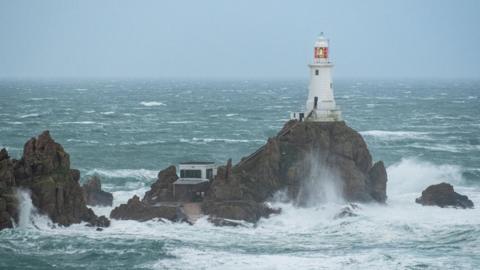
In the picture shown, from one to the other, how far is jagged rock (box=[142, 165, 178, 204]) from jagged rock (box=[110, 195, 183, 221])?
308 cm

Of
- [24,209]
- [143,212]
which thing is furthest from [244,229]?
[24,209]

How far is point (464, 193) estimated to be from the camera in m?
62.5

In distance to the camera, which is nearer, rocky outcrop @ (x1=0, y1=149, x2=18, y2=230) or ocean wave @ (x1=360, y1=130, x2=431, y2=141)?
rocky outcrop @ (x1=0, y1=149, x2=18, y2=230)

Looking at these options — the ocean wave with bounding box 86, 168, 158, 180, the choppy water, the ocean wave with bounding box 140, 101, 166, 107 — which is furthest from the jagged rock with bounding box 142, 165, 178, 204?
the ocean wave with bounding box 140, 101, 166, 107

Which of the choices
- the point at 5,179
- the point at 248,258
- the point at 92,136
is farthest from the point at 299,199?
the point at 92,136

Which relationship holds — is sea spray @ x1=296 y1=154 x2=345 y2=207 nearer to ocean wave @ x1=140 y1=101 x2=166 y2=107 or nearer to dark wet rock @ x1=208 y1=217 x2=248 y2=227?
dark wet rock @ x1=208 y1=217 x2=248 y2=227

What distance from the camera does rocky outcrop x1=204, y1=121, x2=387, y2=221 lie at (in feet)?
179

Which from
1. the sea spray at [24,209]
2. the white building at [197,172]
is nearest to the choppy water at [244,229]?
the sea spray at [24,209]

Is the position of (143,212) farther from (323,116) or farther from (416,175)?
(416,175)

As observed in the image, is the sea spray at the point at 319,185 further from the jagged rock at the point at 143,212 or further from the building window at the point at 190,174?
the jagged rock at the point at 143,212

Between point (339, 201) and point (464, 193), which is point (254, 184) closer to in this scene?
point (339, 201)

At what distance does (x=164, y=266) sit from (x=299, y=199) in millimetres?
14636

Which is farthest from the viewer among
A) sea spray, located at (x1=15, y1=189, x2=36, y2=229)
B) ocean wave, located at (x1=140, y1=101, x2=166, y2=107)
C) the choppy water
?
ocean wave, located at (x1=140, y1=101, x2=166, y2=107)

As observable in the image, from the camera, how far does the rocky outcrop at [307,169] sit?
54.6 metres
